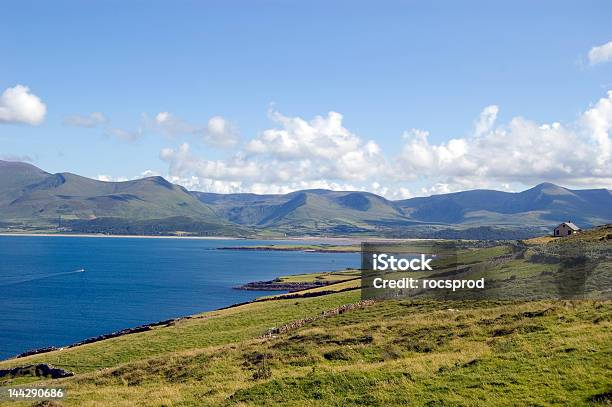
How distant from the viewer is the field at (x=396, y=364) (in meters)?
23.4

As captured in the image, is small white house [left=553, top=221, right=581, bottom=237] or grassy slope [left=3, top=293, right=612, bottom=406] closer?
grassy slope [left=3, top=293, right=612, bottom=406]

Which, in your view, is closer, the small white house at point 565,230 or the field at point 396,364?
the field at point 396,364

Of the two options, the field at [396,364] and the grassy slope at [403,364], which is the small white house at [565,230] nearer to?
the field at [396,364]

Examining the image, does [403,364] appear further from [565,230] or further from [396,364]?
[565,230]

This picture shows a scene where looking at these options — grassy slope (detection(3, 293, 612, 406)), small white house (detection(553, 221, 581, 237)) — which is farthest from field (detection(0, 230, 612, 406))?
small white house (detection(553, 221, 581, 237))

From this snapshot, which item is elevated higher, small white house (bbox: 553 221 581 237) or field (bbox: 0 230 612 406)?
small white house (bbox: 553 221 581 237)

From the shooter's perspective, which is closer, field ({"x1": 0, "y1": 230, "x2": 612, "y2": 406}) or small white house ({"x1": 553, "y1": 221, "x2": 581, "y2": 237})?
field ({"x1": 0, "y1": 230, "x2": 612, "y2": 406})

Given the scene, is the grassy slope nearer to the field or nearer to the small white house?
the field

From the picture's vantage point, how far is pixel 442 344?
3250cm

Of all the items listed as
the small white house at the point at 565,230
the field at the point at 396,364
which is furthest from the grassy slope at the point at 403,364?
the small white house at the point at 565,230

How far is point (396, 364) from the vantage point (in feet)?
93.8

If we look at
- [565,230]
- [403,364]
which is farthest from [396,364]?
[565,230]

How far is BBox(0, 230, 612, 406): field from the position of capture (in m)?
23.4

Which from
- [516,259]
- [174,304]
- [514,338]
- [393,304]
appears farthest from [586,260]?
[174,304]
